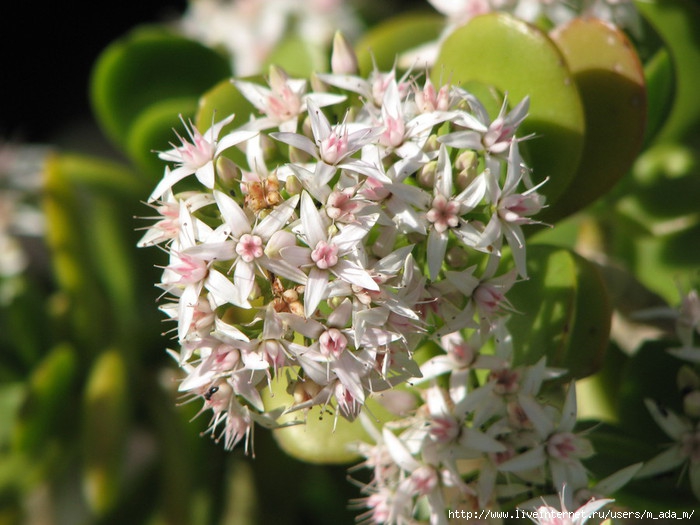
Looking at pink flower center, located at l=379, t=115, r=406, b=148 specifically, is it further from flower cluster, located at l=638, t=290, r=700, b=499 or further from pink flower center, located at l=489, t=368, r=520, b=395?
flower cluster, located at l=638, t=290, r=700, b=499

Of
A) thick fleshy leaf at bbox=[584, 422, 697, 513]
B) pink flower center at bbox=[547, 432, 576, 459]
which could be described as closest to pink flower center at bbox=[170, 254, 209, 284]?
pink flower center at bbox=[547, 432, 576, 459]

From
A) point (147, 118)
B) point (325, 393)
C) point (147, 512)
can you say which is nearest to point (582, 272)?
point (325, 393)

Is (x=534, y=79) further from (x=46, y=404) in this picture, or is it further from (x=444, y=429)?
(x=46, y=404)

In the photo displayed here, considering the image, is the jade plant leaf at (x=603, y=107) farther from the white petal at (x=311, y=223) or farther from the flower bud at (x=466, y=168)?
the white petal at (x=311, y=223)

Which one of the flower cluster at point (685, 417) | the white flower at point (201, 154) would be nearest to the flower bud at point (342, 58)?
the white flower at point (201, 154)

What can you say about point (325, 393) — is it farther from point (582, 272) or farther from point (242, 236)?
point (582, 272)

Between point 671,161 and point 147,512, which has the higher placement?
point 671,161
